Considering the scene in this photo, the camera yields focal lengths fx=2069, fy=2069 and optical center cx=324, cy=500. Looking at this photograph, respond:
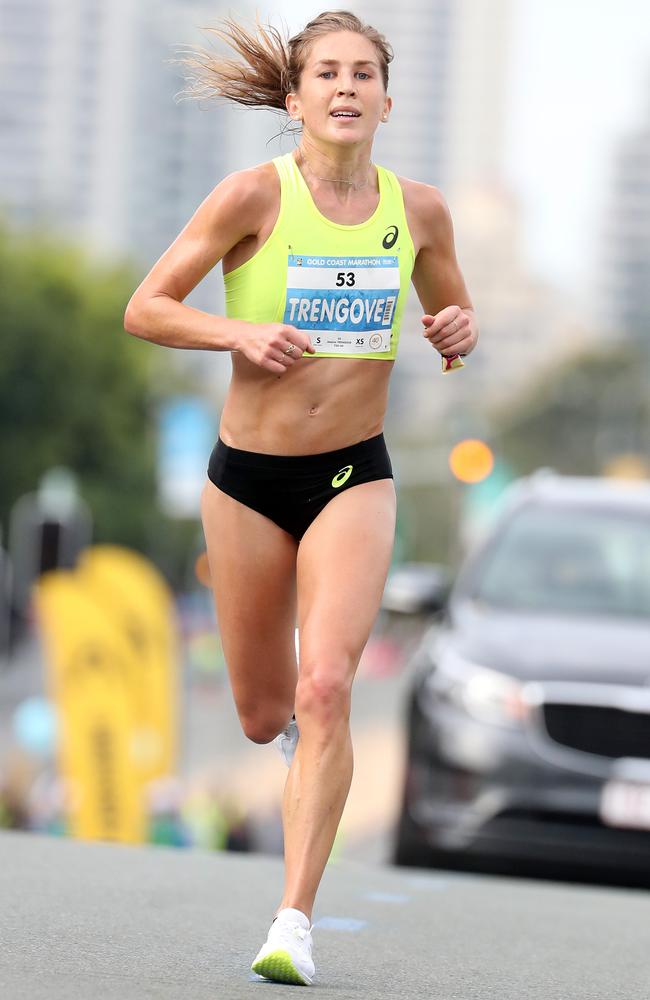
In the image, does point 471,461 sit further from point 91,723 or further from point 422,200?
point 422,200

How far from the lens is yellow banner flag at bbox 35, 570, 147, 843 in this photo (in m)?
14.9

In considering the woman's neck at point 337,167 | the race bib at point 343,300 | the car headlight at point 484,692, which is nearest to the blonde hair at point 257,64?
the woman's neck at point 337,167

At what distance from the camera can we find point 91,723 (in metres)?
15.0

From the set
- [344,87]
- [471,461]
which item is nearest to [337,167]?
[344,87]

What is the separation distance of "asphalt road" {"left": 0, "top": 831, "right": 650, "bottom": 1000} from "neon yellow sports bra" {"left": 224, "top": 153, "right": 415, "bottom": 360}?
5.10 feet

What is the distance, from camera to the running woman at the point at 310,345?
5.09m

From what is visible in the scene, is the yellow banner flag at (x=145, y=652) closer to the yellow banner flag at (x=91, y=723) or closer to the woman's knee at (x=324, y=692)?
the yellow banner flag at (x=91, y=723)

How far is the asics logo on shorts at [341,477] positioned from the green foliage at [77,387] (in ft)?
186

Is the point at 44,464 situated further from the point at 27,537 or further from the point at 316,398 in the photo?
the point at 316,398

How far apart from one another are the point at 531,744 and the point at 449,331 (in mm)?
3642

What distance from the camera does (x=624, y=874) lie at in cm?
883

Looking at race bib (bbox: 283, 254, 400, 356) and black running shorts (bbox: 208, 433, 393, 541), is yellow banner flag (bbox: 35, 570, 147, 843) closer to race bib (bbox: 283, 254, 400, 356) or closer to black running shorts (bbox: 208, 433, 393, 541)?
black running shorts (bbox: 208, 433, 393, 541)

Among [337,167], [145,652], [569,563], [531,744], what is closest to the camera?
[337,167]

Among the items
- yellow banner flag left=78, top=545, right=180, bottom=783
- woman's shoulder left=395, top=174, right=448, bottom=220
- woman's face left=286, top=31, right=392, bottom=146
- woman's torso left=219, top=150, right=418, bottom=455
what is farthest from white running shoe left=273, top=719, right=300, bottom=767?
yellow banner flag left=78, top=545, right=180, bottom=783
